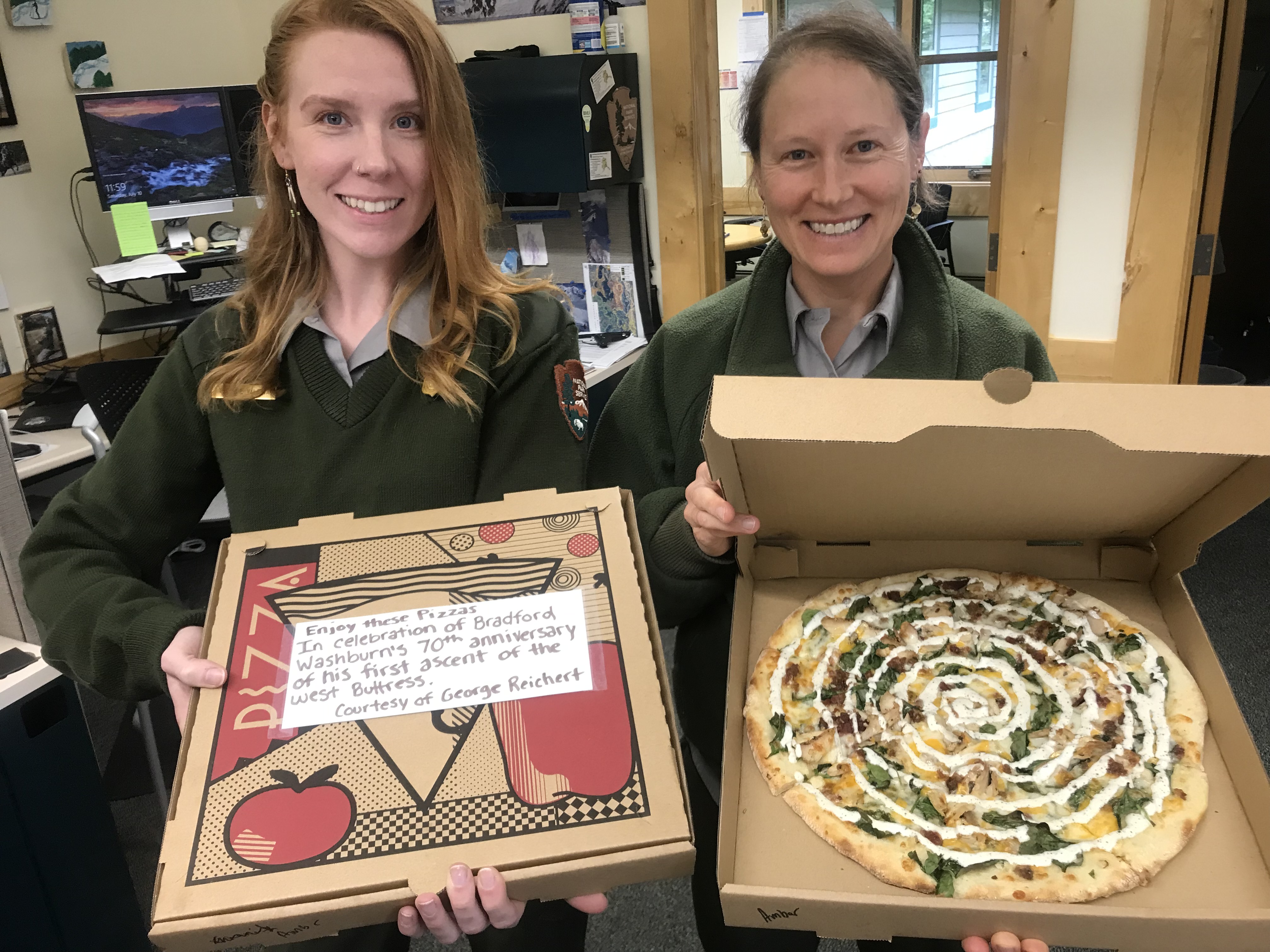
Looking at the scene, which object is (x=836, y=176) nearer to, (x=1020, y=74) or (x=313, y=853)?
(x=313, y=853)

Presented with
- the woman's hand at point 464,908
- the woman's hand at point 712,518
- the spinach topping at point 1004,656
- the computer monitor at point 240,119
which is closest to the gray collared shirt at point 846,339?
the woman's hand at point 712,518

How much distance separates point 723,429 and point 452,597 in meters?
0.31

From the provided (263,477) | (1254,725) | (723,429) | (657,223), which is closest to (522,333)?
(263,477)

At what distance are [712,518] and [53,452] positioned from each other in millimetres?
2091

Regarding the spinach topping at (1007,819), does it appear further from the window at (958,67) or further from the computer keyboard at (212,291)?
the window at (958,67)

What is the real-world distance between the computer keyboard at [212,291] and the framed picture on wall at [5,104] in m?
0.74

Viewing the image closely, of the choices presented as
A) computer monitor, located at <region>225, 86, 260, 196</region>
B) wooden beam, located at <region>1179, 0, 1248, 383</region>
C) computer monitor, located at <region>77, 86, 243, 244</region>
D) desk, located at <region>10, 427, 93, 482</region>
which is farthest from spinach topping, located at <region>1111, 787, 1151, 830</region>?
computer monitor, located at <region>77, 86, 243, 244</region>

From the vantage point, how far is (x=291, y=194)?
45.8 inches

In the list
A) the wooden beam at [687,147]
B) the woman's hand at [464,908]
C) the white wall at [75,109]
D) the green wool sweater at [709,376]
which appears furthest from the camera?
the white wall at [75,109]

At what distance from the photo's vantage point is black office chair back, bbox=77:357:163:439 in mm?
2168

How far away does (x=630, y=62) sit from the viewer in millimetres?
2656

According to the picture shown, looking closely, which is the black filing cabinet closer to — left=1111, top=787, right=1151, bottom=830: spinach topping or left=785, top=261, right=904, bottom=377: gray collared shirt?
left=785, top=261, right=904, bottom=377: gray collared shirt

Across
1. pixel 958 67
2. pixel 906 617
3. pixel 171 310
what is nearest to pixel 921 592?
pixel 906 617

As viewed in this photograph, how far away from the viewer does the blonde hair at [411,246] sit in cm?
104
